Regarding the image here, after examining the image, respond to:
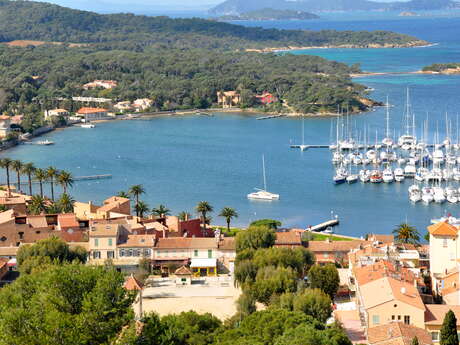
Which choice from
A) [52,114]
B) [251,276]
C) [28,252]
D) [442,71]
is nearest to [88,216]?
[28,252]

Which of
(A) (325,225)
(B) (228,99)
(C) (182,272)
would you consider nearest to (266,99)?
(B) (228,99)

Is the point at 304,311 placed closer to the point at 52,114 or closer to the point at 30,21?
the point at 52,114

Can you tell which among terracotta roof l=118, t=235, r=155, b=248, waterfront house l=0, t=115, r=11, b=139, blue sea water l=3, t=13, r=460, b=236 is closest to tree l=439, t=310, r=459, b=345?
terracotta roof l=118, t=235, r=155, b=248

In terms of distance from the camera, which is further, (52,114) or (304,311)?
(52,114)

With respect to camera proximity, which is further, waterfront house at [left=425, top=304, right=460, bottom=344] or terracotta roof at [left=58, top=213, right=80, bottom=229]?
terracotta roof at [left=58, top=213, right=80, bottom=229]

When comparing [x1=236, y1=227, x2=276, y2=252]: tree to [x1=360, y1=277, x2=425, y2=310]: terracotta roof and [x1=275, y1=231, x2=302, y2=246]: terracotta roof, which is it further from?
[x1=360, y1=277, x2=425, y2=310]: terracotta roof

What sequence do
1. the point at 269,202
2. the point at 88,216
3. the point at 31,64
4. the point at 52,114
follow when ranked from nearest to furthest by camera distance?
the point at 88,216
the point at 269,202
the point at 52,114
the point at 31,64

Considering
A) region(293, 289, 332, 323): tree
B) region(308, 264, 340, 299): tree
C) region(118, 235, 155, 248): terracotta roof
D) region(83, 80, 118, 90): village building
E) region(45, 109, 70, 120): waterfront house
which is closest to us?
region(293, 289, 332, 323): tree

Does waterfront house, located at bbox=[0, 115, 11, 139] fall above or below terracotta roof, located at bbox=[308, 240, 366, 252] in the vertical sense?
above
